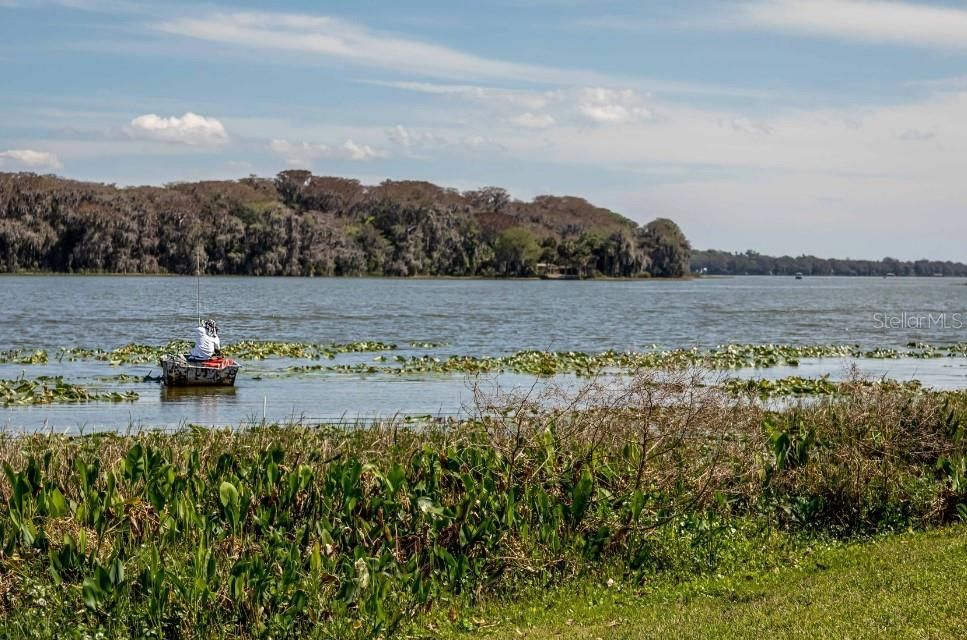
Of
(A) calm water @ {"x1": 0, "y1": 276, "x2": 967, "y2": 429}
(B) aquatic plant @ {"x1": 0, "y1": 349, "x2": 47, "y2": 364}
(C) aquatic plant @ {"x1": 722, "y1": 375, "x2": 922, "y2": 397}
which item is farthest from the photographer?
(B) aquatic plant @ {"x1": 0, "y1": 349, "x2": 47, "y2": 364}

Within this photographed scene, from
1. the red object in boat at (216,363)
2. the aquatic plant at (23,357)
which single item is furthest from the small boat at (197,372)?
the aquatic plant at (23,357)

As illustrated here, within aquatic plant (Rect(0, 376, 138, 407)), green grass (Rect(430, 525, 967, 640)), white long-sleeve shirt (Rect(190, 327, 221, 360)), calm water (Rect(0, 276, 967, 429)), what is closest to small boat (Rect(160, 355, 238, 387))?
white long-sleeve shirt (Rect(190, 327, 221, 360))

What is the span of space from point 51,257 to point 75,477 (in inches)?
6557

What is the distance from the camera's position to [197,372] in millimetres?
30016

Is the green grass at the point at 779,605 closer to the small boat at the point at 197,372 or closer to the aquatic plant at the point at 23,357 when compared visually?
the small boat at the point at 197,372

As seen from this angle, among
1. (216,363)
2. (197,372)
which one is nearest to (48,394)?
(197,372)

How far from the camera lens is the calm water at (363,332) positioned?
86.8ft

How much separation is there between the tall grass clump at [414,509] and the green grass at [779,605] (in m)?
0.45

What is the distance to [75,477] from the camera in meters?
12.0

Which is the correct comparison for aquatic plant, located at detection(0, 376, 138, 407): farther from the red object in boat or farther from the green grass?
the green grass

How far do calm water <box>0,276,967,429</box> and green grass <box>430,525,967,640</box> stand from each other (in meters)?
9.57

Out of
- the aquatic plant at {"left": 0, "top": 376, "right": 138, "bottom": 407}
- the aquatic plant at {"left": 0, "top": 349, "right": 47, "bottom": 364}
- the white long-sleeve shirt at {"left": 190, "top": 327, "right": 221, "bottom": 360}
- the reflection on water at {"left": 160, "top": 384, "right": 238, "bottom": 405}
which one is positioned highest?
the white long-sleeve shirt at {"left": 190, "top": 327, "right": 221, "bottom": 360}

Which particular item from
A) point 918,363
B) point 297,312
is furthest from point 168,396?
point 297,312

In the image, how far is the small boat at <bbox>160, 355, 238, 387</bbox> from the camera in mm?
30047
